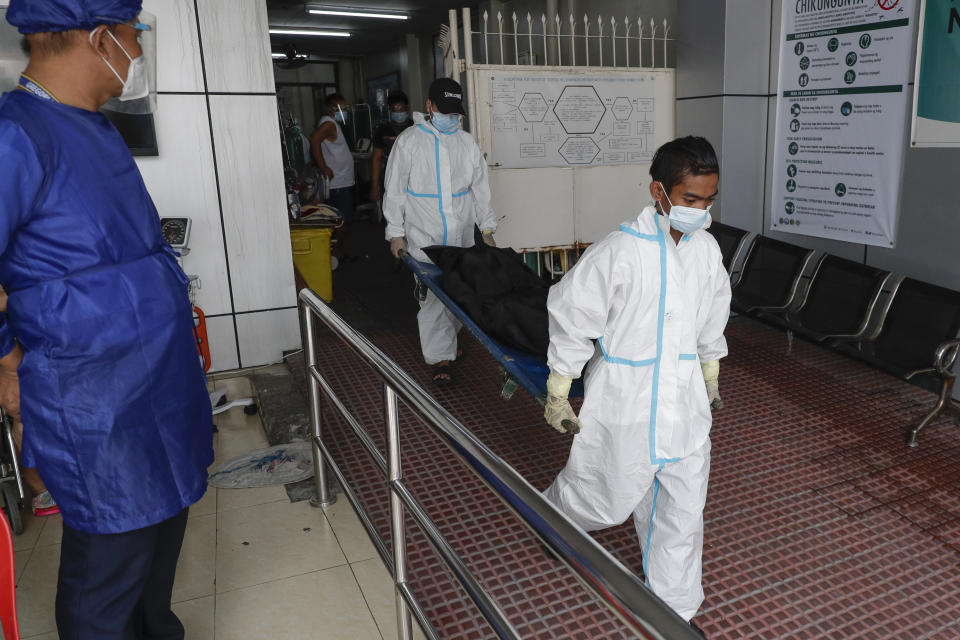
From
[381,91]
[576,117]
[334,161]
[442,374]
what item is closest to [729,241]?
[576,117]

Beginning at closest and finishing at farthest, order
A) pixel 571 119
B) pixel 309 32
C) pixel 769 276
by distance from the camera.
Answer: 1. pixel 769 276
2. pixel 571 119
3. pixel 309 32

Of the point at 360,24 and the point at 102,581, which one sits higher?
the point at 360,24

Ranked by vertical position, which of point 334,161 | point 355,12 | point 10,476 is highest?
point 355,12

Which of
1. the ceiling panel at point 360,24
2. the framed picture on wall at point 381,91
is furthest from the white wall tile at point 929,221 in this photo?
the framed picture on wall at point 381,91

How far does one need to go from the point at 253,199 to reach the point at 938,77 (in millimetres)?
3764

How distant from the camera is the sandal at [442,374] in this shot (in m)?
3.95

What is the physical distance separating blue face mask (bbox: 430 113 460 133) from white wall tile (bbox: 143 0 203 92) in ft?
4.29

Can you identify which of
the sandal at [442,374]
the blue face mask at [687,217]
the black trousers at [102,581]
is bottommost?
the sandal at [442,374]

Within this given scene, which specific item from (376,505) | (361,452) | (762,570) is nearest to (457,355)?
(361,452)

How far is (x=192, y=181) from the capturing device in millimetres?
3932

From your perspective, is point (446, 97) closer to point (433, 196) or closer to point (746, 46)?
point (433, 196)

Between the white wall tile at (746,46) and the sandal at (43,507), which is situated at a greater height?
the white wall tile at (746,46)

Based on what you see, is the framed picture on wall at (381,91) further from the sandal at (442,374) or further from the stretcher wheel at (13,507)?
the stretcher wheel at (13,507)

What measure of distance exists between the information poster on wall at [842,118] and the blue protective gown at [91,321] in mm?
3992
